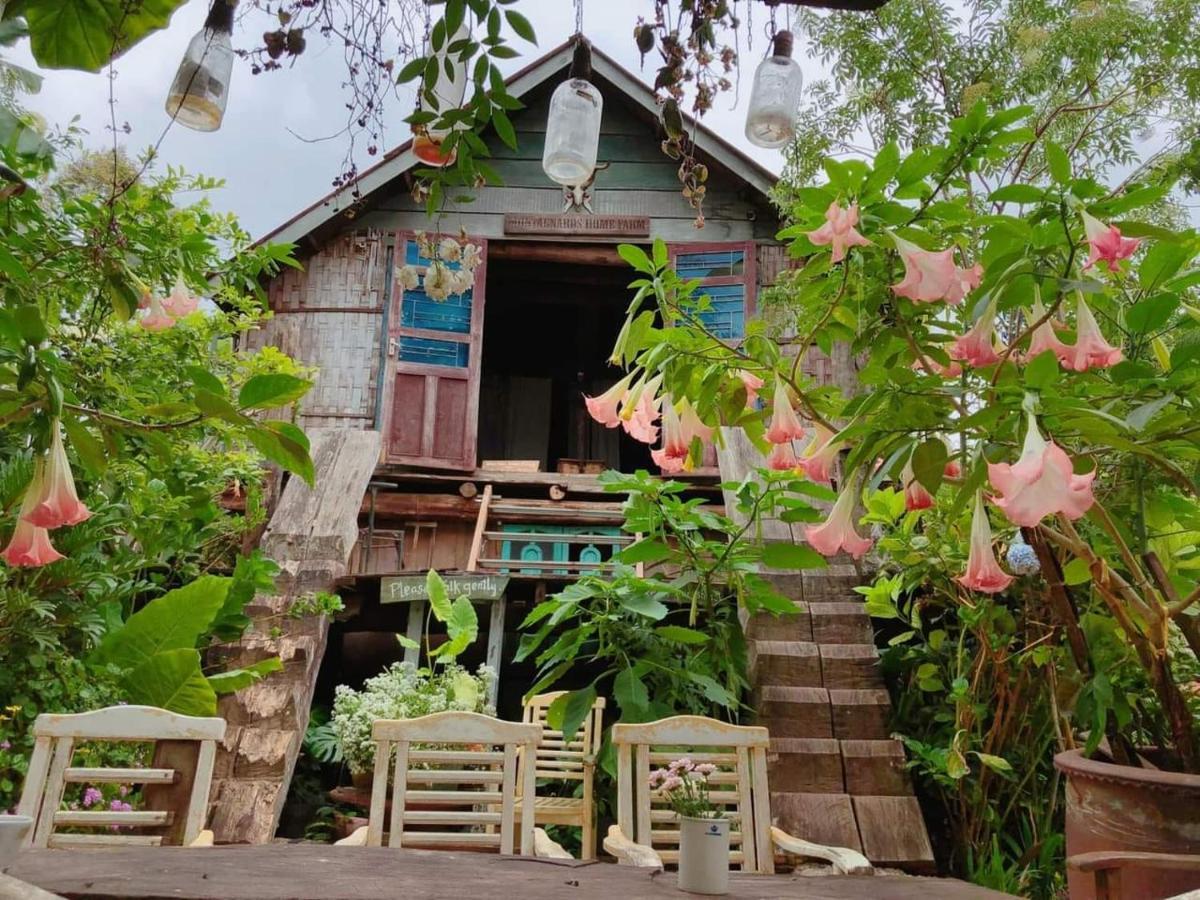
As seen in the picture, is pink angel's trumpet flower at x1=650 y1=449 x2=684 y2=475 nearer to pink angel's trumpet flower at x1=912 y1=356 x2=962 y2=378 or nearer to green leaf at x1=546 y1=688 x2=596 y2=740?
pink angel's trumpet flower at x1=912 y1=356 x2=962 y2=378

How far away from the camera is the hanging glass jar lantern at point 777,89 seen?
5.65ft

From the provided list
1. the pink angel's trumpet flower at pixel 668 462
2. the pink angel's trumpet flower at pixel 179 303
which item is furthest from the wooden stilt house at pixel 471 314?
the pink angel's trumpet flower at pixel 668 462

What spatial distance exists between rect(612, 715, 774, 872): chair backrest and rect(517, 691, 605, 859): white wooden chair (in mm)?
769

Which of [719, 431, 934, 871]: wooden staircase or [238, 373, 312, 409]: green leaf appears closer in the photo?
[238, 373, 312, 409]: green leaf

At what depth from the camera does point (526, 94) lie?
7254 millimetres

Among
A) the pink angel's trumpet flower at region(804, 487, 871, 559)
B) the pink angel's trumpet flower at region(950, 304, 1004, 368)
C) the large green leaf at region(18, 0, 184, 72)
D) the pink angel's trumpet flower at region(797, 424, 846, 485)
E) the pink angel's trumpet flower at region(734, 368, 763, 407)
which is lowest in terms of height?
the pink angel's trumpet flower at region(804, 487, 871, 559)

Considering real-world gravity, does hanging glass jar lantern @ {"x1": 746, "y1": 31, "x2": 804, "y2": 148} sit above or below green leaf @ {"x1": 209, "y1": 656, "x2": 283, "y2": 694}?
above

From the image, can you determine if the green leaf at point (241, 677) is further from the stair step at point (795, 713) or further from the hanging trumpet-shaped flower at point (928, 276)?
the hanging trumpet-shaped flower at point (928, 276)

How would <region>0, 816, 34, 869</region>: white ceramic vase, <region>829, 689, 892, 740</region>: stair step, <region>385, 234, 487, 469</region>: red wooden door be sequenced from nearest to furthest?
<region>0, 816, 34, 869</region>: white ceramic vase
<region>829, 689, 892, 740</region>: stair step
<region>385, 234, 487, 469</region>: red wooden door

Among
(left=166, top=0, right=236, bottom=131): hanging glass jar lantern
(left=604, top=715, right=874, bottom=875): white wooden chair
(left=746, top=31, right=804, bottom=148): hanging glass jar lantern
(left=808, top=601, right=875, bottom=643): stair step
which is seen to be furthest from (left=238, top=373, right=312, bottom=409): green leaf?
(left=808, top=601, right=875, bottom=643): stair step

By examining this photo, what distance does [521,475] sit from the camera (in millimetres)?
6789

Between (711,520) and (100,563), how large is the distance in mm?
2347

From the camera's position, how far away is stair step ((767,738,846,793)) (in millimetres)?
3324

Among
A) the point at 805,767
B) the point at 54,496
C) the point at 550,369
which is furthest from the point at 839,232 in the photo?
the point at 550,369
